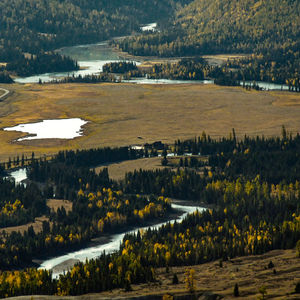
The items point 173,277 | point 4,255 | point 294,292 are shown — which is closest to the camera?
point 294,292

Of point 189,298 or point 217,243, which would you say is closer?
point 189,298

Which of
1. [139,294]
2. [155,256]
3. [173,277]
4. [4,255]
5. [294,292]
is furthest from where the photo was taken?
[4,255]

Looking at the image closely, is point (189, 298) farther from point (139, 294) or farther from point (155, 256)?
point (155, 256)

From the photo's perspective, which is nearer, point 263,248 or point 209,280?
point 209,280

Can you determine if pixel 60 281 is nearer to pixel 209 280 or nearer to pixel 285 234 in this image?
pixel 209 280

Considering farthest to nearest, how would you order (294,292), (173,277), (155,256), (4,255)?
(4,255) → (155,256) → (173,277) → (294,292)

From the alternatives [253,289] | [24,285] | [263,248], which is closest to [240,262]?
[263,248]
